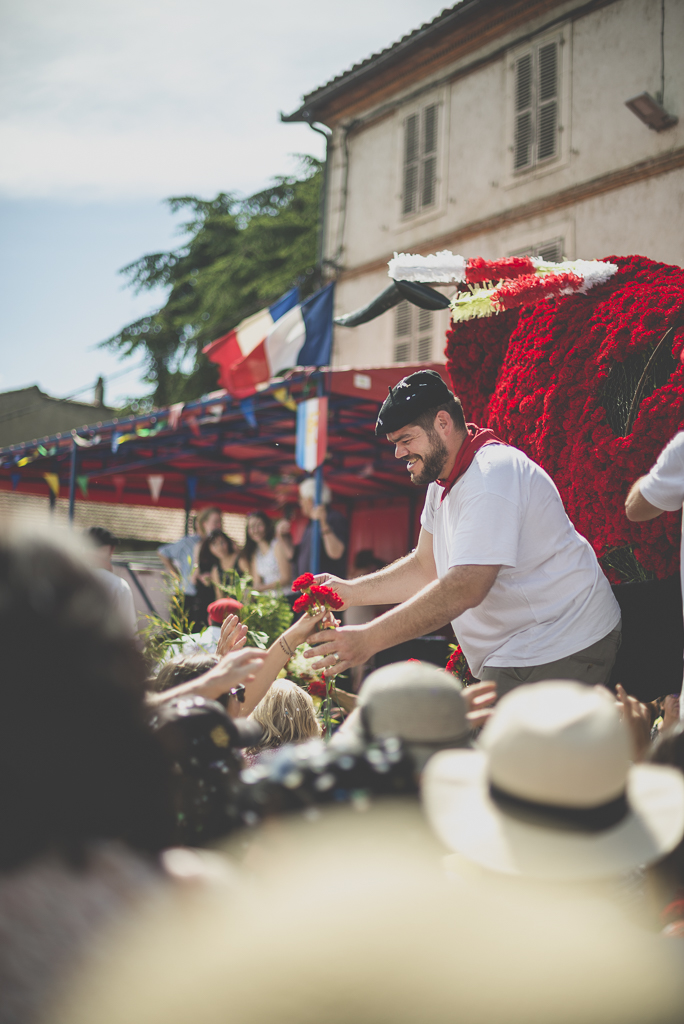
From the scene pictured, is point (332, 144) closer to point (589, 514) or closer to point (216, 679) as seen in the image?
point (589, 514)

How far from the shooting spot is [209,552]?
780 cm

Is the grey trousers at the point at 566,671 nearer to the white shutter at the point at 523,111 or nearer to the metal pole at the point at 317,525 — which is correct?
the metal pole at the point at 317,525

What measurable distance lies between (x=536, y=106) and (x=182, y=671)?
10.4m

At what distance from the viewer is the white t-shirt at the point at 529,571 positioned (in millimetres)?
2723

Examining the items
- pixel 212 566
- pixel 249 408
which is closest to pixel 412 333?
pixel 249 408

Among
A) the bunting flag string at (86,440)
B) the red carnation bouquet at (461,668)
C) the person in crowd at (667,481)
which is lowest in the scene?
the red carnation bouquet at (461,668)

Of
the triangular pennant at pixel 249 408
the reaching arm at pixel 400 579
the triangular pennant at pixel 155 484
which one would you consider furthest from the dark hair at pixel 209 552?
the triangular pennant at pixel 155 484

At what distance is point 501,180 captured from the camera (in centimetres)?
1102

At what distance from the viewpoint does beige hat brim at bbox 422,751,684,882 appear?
1.19 m

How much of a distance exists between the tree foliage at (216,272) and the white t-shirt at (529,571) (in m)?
15.3

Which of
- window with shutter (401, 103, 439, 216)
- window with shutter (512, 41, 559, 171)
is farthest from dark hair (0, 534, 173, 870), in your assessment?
window with shutter (401, 103, 439, 216)

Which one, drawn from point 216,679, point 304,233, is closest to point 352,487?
point 304,233

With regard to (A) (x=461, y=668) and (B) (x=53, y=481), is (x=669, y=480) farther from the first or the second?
(B) (x=53, y=481)

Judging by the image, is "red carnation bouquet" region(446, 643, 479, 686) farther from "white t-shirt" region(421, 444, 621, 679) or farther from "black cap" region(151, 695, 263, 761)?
"black cap" region(151, 695, 263, 761)
